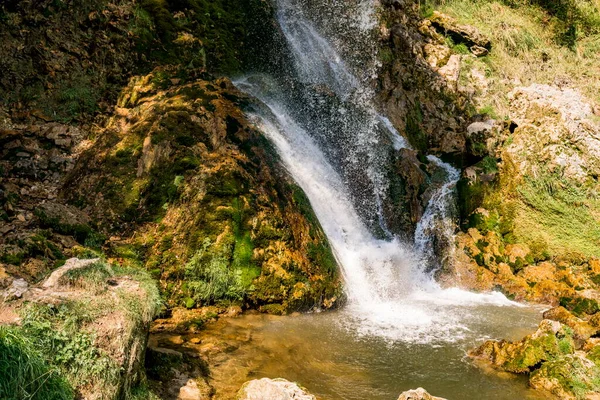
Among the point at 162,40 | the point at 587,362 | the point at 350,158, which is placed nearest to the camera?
the point at 587,362

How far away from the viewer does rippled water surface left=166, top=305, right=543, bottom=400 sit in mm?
7145

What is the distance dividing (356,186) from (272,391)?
9.51 m

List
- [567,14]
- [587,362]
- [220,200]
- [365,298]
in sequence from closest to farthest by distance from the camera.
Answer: [587,362] → [220,200] → [365,298] → [567,14]

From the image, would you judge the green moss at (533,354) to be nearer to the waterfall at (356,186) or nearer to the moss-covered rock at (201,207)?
the waterfall at (356,186)

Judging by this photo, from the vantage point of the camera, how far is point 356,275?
1206 cm

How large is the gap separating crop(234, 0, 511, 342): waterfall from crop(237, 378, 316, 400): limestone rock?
12.8 feet

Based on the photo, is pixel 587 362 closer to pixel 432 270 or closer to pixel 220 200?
pixel 432 270

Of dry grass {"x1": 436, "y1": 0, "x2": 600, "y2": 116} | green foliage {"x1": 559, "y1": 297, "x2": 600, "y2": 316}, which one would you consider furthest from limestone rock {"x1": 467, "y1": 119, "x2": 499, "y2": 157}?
green foliage {"x1": 559, "y1": 297, "x2": 600, "y2": 316}

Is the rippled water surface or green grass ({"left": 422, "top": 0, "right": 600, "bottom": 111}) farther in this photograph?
green grass ({"left": 422, "top": 0, "right": 600, "bottom": 111})

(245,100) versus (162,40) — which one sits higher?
(162,40)

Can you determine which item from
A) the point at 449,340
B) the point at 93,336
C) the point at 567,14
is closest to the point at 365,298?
the point at 449,340

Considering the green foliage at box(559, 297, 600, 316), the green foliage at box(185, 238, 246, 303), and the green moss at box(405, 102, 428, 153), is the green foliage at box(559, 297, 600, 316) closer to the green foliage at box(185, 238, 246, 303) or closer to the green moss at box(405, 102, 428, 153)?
the green moss at box(405, 102, 428, 153)

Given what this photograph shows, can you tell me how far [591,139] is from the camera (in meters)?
15.8

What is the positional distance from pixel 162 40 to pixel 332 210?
22.9 ft
